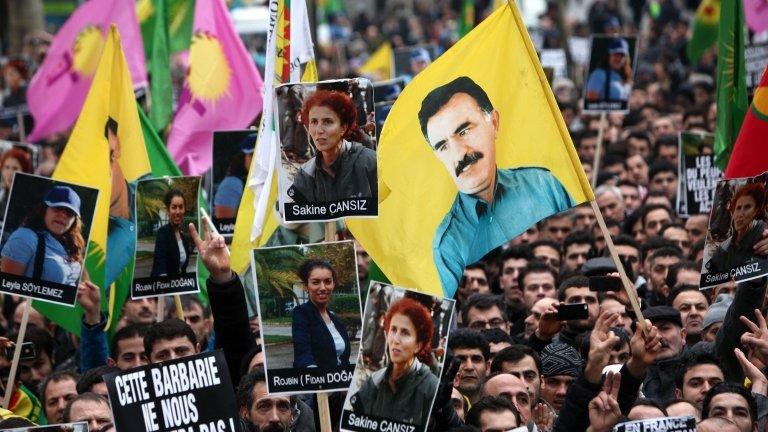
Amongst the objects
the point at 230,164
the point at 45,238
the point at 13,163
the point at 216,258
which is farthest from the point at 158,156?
the point at 13,163

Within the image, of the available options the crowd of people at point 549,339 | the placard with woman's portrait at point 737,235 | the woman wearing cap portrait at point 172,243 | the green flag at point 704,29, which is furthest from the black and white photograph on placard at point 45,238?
the green flag at point 704,29

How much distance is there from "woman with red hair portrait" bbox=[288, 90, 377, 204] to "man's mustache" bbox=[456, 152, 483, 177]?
73 centimetres

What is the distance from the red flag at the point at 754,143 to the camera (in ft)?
31.1

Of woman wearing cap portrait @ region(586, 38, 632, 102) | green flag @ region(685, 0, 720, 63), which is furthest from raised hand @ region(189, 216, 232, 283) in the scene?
green flag @ region(685, 0, 720, 63)

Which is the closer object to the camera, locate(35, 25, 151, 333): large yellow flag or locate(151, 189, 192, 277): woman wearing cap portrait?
locate(151, 189, 192, 277): woman wearing cap portrait

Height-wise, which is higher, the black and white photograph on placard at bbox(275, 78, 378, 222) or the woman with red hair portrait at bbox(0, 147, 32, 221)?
the woman with red hair portrait at bbox(0, 147, 32, 221)

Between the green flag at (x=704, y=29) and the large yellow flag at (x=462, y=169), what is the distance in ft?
41.0

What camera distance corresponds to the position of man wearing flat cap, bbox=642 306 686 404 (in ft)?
31.1

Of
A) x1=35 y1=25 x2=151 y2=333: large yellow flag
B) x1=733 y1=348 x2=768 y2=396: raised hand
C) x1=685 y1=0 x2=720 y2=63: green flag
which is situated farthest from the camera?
x1=685 y1=0 x2=720 y2=63: green flag

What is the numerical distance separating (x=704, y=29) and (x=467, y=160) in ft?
43.2

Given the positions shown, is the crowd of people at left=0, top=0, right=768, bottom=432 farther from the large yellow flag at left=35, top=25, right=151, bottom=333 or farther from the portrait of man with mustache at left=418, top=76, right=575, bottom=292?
the portrait of man with mustache at left=418, top=76, right=575, bottom=292

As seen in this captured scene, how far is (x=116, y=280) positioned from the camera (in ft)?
35.6

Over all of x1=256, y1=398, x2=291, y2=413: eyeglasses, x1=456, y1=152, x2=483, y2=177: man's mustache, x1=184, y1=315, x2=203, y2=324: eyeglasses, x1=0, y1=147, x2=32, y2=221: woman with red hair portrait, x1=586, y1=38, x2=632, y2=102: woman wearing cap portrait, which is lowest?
x1=256, y1=398, x2=291, y2=413: eyeglasses

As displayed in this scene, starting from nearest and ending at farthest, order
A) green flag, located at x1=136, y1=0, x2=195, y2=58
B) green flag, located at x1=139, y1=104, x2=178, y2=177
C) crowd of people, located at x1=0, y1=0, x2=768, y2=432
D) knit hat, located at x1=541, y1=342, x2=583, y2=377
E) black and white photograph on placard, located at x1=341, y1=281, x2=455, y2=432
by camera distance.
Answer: black and white photograph on placard, located at x1=341, y1=281, x2=455, y2=432 < crowd of people, located at x1=0, y1=0, x2=768, y2=432 < knit hat, located at x1=541, y1=342, x2=583, y2=377 < green flag, located at x1=139, y1=104, x2=178, y2=177 < green flag, located at x1=136, y1=0, x2=195, y2=58
